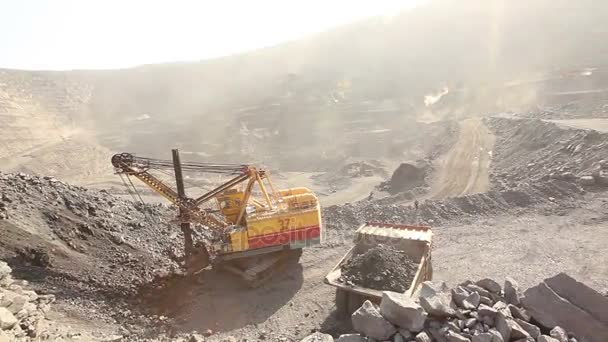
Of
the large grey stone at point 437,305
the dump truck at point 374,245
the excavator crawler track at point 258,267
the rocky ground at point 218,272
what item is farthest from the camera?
the excavator crawler track at point 258,267

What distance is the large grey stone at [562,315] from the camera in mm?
6219

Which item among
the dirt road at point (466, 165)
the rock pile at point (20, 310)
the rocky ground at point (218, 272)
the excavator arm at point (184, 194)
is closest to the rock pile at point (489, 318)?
the rocky ground at point (218, 272)

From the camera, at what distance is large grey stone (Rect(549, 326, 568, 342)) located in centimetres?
604

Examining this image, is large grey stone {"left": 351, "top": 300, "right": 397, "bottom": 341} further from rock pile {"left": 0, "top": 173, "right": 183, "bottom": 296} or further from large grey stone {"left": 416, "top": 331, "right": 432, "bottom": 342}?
rock pile {"left": 0, "top": 173, "right": 183, "bottom": 296}

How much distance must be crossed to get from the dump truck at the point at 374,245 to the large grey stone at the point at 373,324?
1947 millimetres

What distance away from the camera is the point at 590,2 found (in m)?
69.6

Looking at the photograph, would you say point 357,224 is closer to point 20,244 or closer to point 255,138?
point 20,244

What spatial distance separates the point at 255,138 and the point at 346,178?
1359 cm

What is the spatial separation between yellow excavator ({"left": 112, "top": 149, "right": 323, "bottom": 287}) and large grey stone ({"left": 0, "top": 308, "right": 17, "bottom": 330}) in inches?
175

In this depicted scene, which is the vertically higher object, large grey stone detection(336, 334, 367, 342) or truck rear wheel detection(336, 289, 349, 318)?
large grey stone detection(336, 334, 367, 342)

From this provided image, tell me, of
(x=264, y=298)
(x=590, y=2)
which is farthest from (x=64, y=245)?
(x=590, y=2)

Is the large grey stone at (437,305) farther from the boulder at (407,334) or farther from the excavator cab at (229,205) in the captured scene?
the excavator cab at (229,205)

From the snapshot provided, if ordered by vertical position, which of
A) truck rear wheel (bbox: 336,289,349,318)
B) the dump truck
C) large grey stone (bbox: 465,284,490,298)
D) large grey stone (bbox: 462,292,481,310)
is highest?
large grey stone (bbox: 462,292,481,310)

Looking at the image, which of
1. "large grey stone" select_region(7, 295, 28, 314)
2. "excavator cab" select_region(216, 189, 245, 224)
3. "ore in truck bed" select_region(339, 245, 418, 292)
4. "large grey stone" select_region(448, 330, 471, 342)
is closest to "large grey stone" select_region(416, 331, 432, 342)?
"large grey stone" select_region(448, 330, 471, 342)
